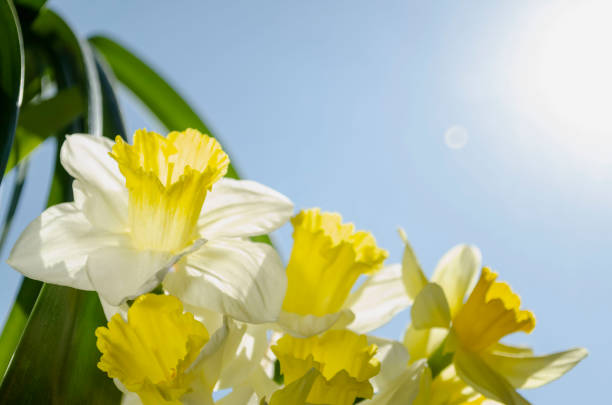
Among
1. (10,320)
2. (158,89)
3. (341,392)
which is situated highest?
(158,89)

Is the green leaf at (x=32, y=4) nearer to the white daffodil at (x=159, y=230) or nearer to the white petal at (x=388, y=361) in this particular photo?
the white daffodil at (x=159, y=230)

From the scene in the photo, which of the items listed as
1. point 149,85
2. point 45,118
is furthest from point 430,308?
point 149,85

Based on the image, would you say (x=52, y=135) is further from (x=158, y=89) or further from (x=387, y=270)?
(x=387, y=270)

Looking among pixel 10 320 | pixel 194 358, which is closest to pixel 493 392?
pixel 194 358

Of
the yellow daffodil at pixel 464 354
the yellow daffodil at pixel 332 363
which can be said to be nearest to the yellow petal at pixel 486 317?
the yellow daffodil at pixel 464 354

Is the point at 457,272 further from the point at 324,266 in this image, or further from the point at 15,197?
the point at 15,197

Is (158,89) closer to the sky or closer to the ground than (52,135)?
closer to the sky
